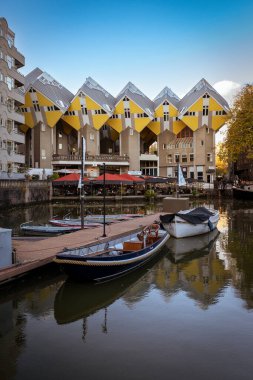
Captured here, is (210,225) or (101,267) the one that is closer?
(101,267)

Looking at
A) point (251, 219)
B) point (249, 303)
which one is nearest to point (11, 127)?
point (251, 219)

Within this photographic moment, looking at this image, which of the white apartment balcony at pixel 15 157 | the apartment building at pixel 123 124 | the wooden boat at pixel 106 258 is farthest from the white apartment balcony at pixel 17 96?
the wooden boat at pixel 106 258

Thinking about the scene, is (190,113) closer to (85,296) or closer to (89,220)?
(89,220)

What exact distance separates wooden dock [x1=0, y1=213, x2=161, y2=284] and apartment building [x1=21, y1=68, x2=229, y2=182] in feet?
193

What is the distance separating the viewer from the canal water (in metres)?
9.05

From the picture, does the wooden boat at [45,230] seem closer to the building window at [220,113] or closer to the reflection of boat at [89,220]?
the reflection of boat at [89,220]

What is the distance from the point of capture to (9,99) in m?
53.9

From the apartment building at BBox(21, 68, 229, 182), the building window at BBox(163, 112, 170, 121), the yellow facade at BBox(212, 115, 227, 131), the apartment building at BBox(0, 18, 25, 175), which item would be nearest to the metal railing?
the apartment building at BBox(21, 68, 229, 182)

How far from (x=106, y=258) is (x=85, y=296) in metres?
1.72

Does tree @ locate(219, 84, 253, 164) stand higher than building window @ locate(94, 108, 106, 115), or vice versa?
building window @ locate(94, 108, 106, 115)

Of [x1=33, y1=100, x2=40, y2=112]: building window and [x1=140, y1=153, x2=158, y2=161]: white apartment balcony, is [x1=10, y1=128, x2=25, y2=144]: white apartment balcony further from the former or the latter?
[x1=140, y1=153, x2=158, y2=161]: white apartment balcony

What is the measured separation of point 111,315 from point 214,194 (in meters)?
63.3

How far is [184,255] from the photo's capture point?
22.5m

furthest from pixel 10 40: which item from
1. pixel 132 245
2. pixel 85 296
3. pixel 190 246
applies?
pixel 85 296
